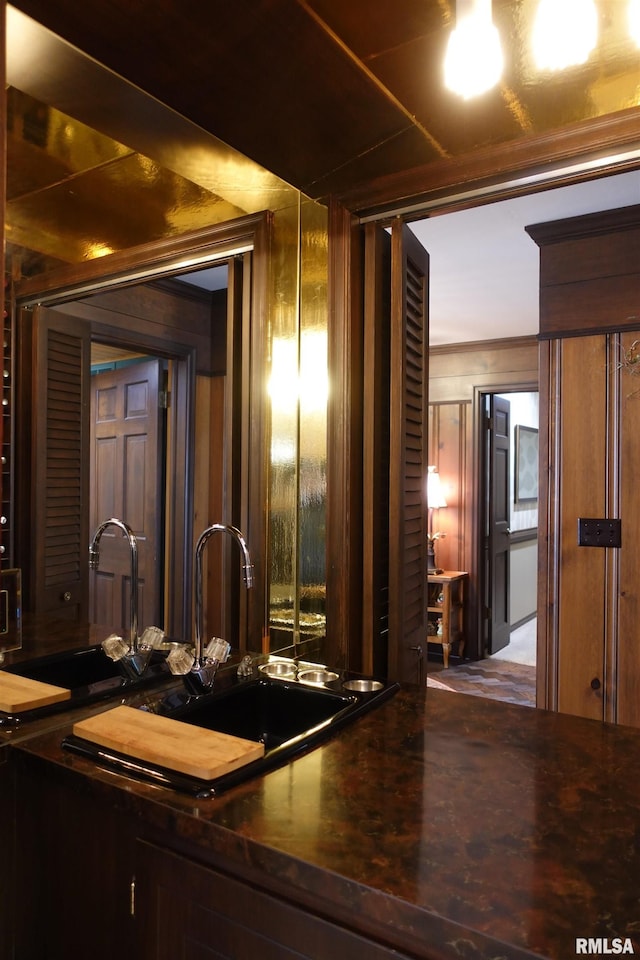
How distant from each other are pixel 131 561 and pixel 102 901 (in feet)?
2.07

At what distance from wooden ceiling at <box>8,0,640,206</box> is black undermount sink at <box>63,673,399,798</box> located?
1278 millimetres

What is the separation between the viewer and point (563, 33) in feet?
4.55

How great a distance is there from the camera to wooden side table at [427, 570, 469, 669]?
489 centimetres

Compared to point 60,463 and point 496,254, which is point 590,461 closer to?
point 496,254

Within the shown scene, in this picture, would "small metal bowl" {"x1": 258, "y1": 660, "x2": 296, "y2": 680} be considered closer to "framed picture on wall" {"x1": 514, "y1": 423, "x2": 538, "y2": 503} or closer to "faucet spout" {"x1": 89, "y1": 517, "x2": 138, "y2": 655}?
"faucet spout" {"x1": 89, "y1": 517, "x2": 138, "y2": 655}

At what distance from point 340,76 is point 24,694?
1.42 m

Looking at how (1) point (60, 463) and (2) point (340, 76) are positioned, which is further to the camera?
(2) point (340, 76)

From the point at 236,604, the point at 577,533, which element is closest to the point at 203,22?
the point at 236,604

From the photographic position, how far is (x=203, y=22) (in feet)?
4.27

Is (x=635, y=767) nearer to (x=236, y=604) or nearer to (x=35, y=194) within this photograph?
(x=236, y=604)

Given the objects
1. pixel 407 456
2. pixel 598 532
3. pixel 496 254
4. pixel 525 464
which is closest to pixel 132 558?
pixel 407 456

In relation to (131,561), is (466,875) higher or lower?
lower

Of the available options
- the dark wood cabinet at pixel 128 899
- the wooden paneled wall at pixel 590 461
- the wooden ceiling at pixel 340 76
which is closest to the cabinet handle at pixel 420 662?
the wooden paneled wall at pixel 590 461

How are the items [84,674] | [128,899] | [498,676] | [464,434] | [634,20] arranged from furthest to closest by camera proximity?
[464,434] → [498,676] → [84,674] → [634,20] → [128,899]
